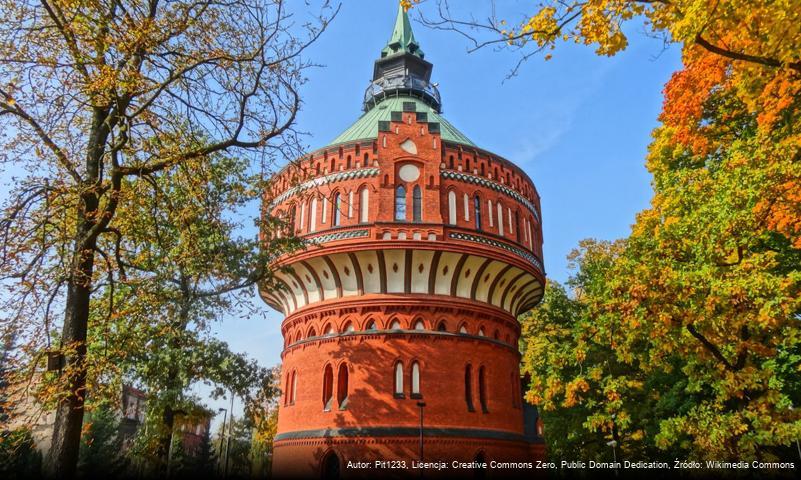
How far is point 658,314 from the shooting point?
12.9m

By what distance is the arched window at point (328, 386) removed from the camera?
62.9 ft

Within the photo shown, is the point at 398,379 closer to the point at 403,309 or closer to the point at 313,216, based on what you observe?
the point at 403,309

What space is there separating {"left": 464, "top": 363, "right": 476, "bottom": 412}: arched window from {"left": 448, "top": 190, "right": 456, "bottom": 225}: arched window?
4992 millimetres

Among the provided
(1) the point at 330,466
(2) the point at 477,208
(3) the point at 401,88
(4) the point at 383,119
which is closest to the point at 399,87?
(3) the point at 401,88

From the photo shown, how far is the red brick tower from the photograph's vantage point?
1844cm

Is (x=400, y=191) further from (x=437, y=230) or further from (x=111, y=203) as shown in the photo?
(x=111, y=203)

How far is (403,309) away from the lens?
63.7 ft

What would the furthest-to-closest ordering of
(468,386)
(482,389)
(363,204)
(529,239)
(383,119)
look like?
(383,119)
(529,239)
(363,204)
(482,389)
(468,386)

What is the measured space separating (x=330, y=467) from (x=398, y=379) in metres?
3.51

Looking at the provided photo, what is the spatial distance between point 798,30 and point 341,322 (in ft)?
50.9

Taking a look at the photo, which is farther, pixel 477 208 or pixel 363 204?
pixel 477 208

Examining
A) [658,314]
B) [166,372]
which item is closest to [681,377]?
[658,314]

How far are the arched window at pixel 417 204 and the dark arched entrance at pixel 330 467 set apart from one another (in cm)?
822

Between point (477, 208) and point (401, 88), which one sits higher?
point (401, 88)
